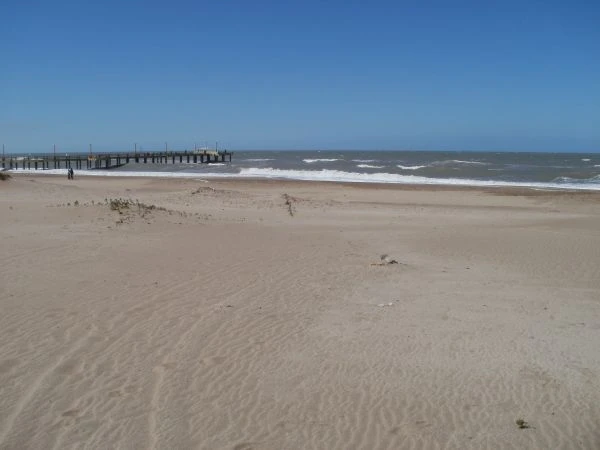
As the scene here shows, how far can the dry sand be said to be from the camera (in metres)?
4.38

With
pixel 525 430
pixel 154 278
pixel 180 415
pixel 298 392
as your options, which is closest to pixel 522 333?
pixel 525 430

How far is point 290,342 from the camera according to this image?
20.5 ft

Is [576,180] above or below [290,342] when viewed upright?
above

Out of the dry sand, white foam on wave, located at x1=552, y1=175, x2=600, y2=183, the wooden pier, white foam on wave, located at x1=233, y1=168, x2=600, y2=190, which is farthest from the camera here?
the wooden pier

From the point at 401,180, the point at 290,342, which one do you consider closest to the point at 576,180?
the point at 401,180

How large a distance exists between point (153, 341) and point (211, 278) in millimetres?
3032

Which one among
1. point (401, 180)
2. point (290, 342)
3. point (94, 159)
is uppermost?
point (94, 159)

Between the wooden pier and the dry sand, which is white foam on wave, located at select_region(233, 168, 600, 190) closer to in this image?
the wooden pier

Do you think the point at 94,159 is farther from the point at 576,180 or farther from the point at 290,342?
the point at 290,342

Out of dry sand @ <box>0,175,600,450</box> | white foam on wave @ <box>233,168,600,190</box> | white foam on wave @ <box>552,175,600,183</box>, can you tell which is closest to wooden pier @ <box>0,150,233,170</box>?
white foam on wave @ <box>233,168,600,190</box>

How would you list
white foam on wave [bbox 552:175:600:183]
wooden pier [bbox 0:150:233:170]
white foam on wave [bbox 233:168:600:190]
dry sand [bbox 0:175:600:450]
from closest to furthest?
dry sand [bbox 0:175:600:450] → white foam on wave [bbox 233:168:600:190] → white foam on wave [bbox 552:175:600:183] → wooden pier [bbox 0:150:233:170]

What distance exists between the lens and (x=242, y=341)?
20.5ft

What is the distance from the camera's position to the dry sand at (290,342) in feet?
14.4

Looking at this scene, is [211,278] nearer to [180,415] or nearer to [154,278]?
[154,278]
